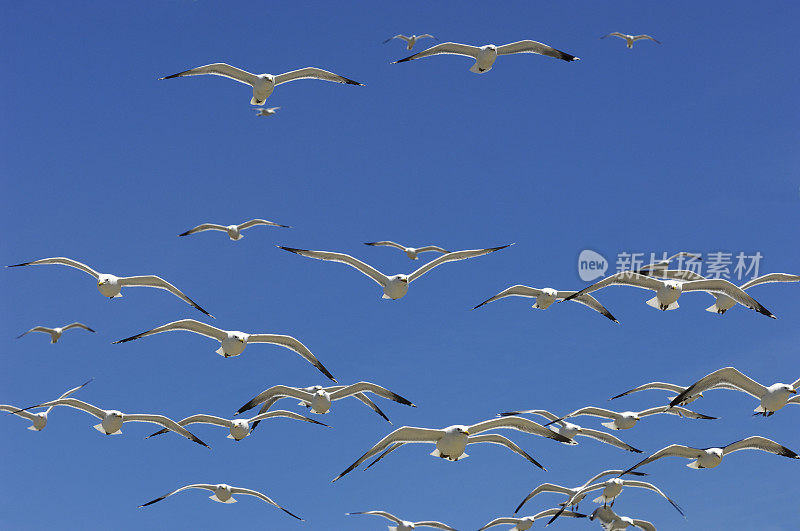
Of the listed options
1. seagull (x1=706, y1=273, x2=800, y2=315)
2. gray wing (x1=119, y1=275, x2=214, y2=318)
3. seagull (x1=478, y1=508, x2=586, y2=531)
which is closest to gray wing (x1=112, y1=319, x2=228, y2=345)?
gray wing (x1=119, y1=275, x2=214, y2=318)

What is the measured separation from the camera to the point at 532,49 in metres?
26.9

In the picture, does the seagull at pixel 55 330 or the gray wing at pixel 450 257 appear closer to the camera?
the gray wing at pixel 450 257

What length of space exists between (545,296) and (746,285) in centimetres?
706

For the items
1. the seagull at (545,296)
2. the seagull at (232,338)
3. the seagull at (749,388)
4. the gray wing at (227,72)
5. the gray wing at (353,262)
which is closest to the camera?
the seagull at (749,388)

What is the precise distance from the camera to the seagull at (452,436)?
1977 centimetres

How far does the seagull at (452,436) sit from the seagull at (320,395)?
1849 millimetres

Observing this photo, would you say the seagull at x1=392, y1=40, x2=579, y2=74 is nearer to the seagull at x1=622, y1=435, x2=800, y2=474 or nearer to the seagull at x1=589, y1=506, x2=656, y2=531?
the seagull at x1=622, y1=435, x2=800, y2=474

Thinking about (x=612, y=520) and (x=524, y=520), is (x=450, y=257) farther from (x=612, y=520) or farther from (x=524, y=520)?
(x=524, y=520)

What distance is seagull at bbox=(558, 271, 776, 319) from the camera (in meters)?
22.9

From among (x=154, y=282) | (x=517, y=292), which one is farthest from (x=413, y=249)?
(x=154, y=282)

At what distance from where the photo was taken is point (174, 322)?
75.2ft

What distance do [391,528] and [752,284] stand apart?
52.5 feet

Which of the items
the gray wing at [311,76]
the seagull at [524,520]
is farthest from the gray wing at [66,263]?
the seagull at [524,520]

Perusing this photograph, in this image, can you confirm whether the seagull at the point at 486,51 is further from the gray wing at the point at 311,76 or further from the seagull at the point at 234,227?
the seagull at the point at 234,227
